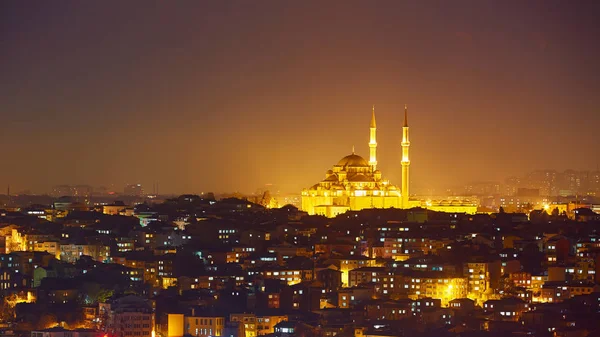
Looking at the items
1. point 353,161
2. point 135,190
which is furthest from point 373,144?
point 135,190

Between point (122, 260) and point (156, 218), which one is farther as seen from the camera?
point (156, 218)

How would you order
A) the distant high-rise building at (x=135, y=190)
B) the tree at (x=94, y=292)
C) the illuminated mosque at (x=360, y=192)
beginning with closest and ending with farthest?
the tree at (x=94, y=292)
the illuminated mosque at (x=360, y=192)
the distant high-rise building at (x=135, y=190)

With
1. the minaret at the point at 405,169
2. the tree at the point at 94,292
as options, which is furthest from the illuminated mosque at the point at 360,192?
the tree at the point at 94,292

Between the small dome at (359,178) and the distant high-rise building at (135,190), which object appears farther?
the distant high-rise building at (135,190)

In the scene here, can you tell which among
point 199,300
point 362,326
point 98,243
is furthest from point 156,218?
point 362,326

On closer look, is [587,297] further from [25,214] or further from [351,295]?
[25,214]

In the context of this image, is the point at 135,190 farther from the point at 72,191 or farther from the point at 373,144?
the point at 373,144

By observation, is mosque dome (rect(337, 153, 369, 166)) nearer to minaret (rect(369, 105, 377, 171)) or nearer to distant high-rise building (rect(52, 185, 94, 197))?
minaret (rect(369, 105, 377, 171))

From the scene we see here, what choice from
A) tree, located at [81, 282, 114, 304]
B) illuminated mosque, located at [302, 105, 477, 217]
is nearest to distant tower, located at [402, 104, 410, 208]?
illuminated mosque, located at [302, 105, 477, 217]

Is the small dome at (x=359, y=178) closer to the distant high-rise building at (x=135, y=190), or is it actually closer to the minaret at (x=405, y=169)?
the minaret at (x=405, y=169)
